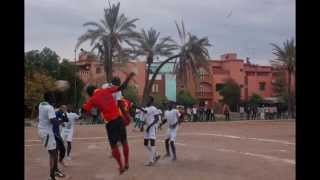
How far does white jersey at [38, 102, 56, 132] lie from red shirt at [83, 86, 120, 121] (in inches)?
21.4

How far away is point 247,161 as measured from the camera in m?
12.9

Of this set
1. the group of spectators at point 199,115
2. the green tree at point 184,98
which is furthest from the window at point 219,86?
the group of spectators at point 199,115

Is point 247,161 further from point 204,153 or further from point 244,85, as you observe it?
point 244,85

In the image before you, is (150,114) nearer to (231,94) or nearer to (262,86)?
(231,94)

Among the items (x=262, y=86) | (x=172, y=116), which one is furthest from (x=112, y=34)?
(x=262, y=86)

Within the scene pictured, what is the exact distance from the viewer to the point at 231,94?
2395 inches

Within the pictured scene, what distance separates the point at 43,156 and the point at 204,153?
15.1 ft

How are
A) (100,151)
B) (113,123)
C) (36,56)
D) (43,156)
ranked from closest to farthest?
(113,123), (43,156), (100,151), (36,56)

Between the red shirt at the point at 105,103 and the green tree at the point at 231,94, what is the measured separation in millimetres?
51437

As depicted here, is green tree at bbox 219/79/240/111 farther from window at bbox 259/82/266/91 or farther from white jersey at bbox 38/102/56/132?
white jersey at bbox 38/102/56/132

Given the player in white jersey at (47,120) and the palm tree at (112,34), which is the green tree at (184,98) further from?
the player in white jersey at (47,120)

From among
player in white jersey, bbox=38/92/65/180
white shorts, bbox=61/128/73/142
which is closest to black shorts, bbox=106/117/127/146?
player in white jersey, bbox=38/92/65/180

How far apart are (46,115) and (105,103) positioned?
0.98 meters
